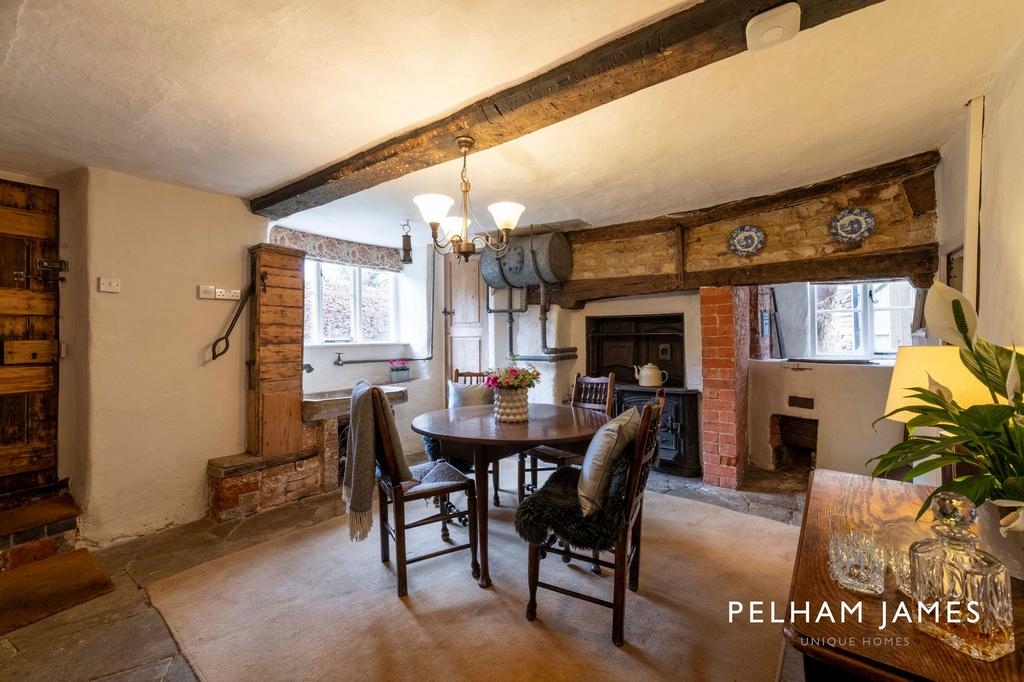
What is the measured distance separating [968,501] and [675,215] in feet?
10.3

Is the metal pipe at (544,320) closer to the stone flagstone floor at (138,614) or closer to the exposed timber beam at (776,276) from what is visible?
the exposed timber beam at (776,276)

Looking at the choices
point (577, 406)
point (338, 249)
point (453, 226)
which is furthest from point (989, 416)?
point (338, 249)

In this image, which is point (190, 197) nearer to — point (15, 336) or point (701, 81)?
point (15, 336)

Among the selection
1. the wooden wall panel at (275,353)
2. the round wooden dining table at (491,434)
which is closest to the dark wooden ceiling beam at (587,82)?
the wooden wall panel at (275,353)

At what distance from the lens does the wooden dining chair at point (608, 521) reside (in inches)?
69.9

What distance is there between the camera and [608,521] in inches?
70.4

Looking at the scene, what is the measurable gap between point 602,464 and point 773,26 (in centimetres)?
157

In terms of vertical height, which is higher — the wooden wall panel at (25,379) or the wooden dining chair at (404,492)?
the wooden wall panel at (25,379)

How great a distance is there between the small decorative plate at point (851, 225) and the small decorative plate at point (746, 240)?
0.44 meters

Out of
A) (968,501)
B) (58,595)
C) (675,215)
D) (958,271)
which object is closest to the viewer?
(968,501)

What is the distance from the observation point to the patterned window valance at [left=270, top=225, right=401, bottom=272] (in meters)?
4.07

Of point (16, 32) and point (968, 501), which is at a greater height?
point (16, 32)

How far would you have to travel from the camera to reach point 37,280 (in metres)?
2.73

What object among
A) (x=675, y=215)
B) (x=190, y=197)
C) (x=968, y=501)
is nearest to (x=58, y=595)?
(x=190, y=197)
